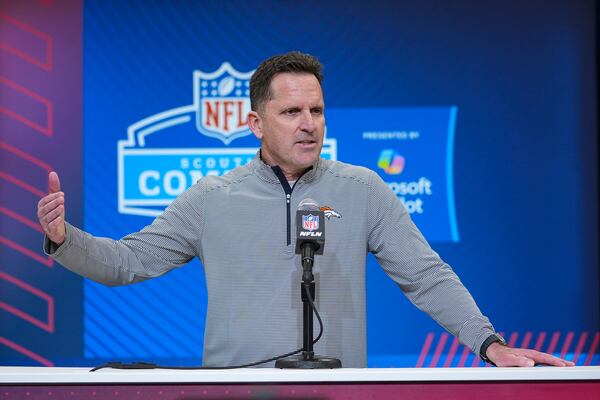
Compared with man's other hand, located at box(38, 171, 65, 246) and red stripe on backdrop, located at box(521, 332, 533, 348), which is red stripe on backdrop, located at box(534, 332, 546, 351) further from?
man's other hand, located at box(38, 171, 65, 246)

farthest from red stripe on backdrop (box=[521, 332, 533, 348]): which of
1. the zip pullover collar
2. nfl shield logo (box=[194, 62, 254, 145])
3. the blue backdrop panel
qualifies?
the zip pullover collar

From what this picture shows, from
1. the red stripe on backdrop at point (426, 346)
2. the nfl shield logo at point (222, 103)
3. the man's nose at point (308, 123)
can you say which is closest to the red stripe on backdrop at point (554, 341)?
the red stripe on backdrop at point (426, 346)

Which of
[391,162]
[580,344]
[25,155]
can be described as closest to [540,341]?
[580,344]

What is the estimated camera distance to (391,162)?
4.54m

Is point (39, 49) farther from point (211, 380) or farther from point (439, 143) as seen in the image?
point (211, 380)

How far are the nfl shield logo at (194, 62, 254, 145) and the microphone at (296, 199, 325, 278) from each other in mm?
2780

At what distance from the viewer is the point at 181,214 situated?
8.10 ft

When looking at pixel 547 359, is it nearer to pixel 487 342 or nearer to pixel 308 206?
pixel 487 342

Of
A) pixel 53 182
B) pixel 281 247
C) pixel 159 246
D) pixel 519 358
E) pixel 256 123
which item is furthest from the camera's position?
pixel 256 123

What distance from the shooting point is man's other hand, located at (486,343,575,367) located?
185 centimetres

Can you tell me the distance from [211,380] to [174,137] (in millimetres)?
3123

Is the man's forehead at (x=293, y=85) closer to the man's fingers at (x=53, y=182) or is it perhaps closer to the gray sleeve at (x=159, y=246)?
the gray sleeve at (x=159, y=246)

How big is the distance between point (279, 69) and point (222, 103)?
2134mm

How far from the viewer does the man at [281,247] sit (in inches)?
90.9
